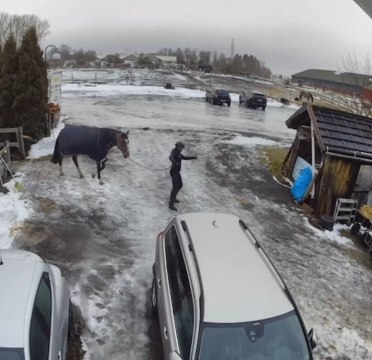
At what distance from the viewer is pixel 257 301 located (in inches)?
181

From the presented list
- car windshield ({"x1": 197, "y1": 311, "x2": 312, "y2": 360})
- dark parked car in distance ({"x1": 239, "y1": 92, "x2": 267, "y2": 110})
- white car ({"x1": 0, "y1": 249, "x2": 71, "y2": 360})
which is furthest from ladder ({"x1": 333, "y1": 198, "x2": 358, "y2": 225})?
dark parked car in distance ({"x1": 239, "y1": 92, "x2": 267, "y2": 110})

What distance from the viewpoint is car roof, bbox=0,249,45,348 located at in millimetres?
3881

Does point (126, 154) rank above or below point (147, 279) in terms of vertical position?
above

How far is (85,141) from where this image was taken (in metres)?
10.9

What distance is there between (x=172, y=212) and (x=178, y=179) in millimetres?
930

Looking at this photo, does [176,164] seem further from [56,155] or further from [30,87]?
[30,87]

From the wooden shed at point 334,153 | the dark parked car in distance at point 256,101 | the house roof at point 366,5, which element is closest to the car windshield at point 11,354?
the wooden shed at point 334,153

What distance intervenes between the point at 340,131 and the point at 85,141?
8.24 meters

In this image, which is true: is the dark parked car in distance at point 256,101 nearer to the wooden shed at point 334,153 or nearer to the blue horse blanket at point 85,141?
the wooden shed at point 334,153

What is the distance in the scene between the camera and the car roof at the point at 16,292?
3.88 metres

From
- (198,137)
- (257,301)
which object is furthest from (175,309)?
(198,137)

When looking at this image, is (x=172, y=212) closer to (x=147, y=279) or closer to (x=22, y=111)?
(x=147, y=279)

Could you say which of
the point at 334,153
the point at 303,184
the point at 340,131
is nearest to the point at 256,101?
the point at 340,131

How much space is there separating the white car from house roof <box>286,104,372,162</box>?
9027 millimetres
